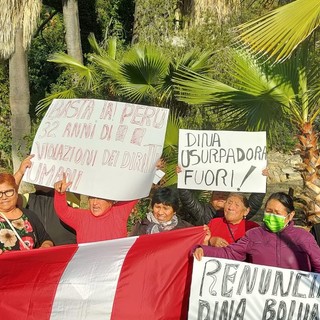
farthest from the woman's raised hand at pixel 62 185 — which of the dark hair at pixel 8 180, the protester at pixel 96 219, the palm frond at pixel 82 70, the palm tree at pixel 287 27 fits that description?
the palm frond at pixel 82 70

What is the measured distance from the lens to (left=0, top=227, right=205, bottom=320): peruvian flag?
486cm

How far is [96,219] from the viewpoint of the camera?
5.45 metres

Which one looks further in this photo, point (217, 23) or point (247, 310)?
point (217, 23)

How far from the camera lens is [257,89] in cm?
766

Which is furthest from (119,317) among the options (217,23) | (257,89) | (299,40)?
(217,23)

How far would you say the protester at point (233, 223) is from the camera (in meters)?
5.44

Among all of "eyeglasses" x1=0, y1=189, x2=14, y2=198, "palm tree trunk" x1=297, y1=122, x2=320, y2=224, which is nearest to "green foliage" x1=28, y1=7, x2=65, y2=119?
"palm tree trunk" x1=297, y1=122, x2=320, y2=224

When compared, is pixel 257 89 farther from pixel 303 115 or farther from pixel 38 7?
pixel 38 7

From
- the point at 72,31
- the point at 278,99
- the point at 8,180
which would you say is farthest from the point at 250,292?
the point at 72,31

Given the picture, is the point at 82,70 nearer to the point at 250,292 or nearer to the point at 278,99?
the point at 278,99

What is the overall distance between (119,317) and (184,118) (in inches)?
208

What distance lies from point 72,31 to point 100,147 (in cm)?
953

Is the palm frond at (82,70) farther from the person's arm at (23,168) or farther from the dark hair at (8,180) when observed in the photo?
the dark hair at (8,180)

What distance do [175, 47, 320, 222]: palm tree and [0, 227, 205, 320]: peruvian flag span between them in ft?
8.06
